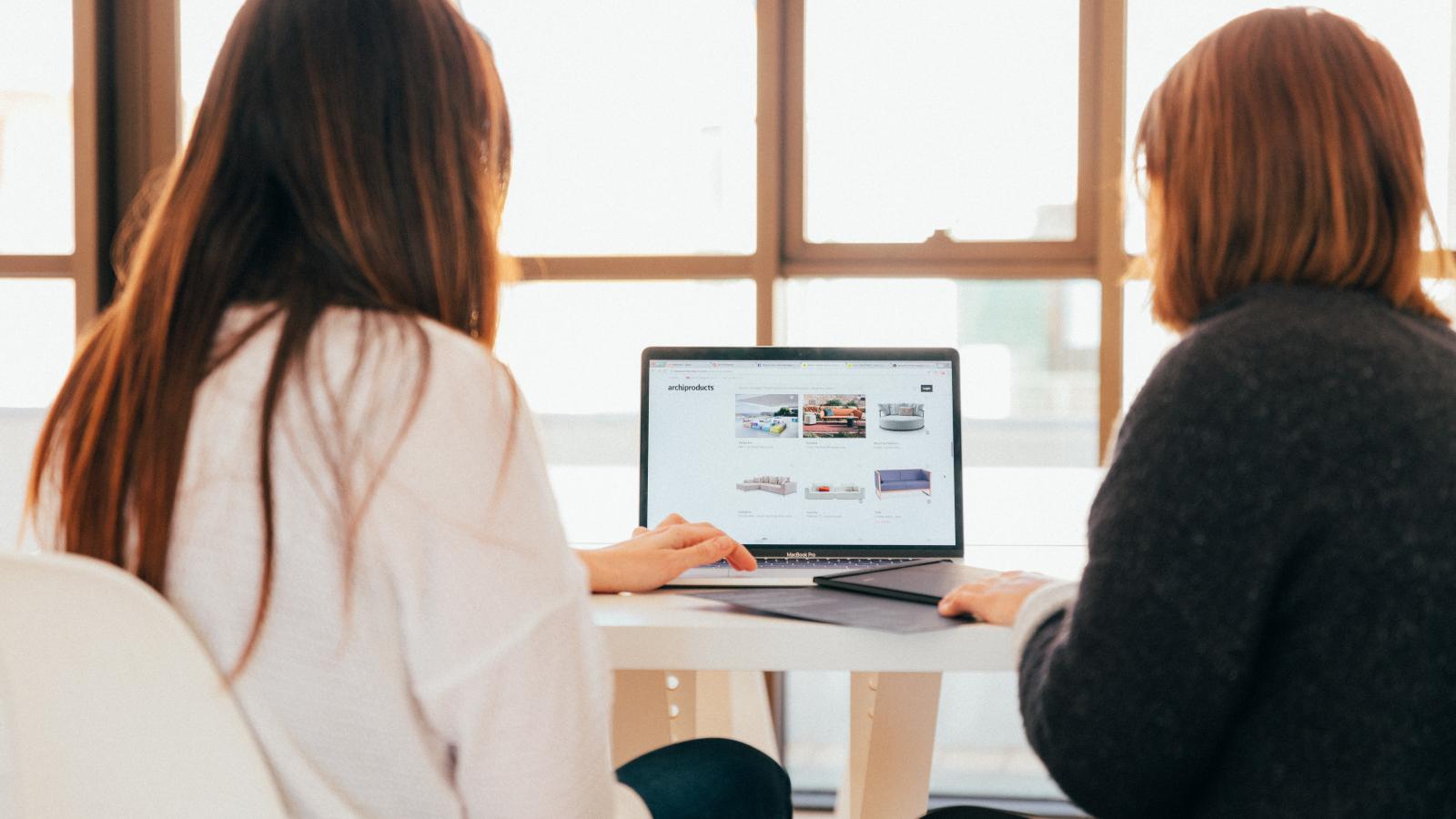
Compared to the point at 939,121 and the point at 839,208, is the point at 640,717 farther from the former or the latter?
the point at 939,121

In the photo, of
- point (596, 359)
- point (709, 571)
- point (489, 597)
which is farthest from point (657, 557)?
point (596, 359)

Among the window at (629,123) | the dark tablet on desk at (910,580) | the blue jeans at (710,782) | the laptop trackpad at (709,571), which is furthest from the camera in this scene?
the window at (629,123)

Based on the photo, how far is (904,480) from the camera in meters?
1.63

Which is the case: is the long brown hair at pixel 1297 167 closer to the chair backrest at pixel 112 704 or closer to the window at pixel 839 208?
the chair backrest at pixel 112 704

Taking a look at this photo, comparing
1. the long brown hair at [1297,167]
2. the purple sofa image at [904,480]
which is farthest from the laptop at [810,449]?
the long brown hair at [1297,167]

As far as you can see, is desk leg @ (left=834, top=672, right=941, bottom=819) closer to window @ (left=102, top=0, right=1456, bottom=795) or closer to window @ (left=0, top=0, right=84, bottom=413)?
window @ (left=102, top=0, right=1456, bottom=795)

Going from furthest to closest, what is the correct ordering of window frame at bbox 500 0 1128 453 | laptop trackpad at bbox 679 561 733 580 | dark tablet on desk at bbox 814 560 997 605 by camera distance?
window frame at bbox 500 0 1128 453
laptop trackpad at bbox 679 561 733 580
dark tablet on desk at bbox 814 560 997 605

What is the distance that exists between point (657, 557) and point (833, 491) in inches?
13.8

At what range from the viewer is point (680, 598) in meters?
1.31

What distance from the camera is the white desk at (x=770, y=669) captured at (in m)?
1.14

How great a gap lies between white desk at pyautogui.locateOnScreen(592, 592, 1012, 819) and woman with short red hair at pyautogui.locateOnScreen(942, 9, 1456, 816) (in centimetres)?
31

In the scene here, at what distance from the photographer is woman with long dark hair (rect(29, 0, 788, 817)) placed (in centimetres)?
71

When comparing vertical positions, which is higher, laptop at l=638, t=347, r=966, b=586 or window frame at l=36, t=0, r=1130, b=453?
window frame at l=36, t=0, r=1130, b=453

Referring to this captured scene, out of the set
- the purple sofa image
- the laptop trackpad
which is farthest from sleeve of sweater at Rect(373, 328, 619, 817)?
the purple sofa image
